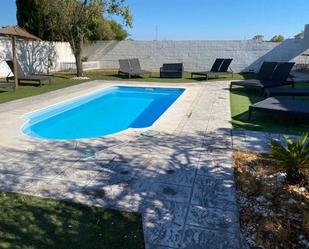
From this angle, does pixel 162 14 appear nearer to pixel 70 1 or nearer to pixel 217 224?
pixel 70 1

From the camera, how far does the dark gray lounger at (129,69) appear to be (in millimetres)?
16406

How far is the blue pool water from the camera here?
7.55 meters

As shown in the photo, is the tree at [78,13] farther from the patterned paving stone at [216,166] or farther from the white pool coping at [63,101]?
the patterned paving stone at [216,166]

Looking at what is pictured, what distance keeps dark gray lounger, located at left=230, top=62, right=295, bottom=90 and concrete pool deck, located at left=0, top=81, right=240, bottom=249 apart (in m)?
4.76

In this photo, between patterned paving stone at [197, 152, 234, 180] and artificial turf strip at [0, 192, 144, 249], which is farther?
patterned paving stone at [197, 152, 234, 180]

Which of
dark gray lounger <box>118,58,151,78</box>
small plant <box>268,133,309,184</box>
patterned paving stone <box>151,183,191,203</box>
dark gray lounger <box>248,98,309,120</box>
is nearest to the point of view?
patterned paving stone <box>151,183,191,203</box>

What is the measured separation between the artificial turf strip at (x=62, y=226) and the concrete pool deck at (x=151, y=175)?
0.48 feet

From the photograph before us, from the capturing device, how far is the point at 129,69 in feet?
56.2

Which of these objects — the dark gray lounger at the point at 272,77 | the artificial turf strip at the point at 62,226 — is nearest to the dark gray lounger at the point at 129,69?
the dark gray lounger at the point at 272,77

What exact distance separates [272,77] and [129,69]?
7.84 metres

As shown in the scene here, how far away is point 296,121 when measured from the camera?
7312mm

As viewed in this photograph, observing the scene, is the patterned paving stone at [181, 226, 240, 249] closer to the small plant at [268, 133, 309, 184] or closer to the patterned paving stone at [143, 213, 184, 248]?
the patterned paving stone at [143, 213, 184, 248]

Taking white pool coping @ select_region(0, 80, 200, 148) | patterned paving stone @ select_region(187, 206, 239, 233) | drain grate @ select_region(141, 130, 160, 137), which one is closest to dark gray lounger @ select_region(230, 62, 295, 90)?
white pool coping @ select_region(0, 80, 200, 148)

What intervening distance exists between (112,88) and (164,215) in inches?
415
